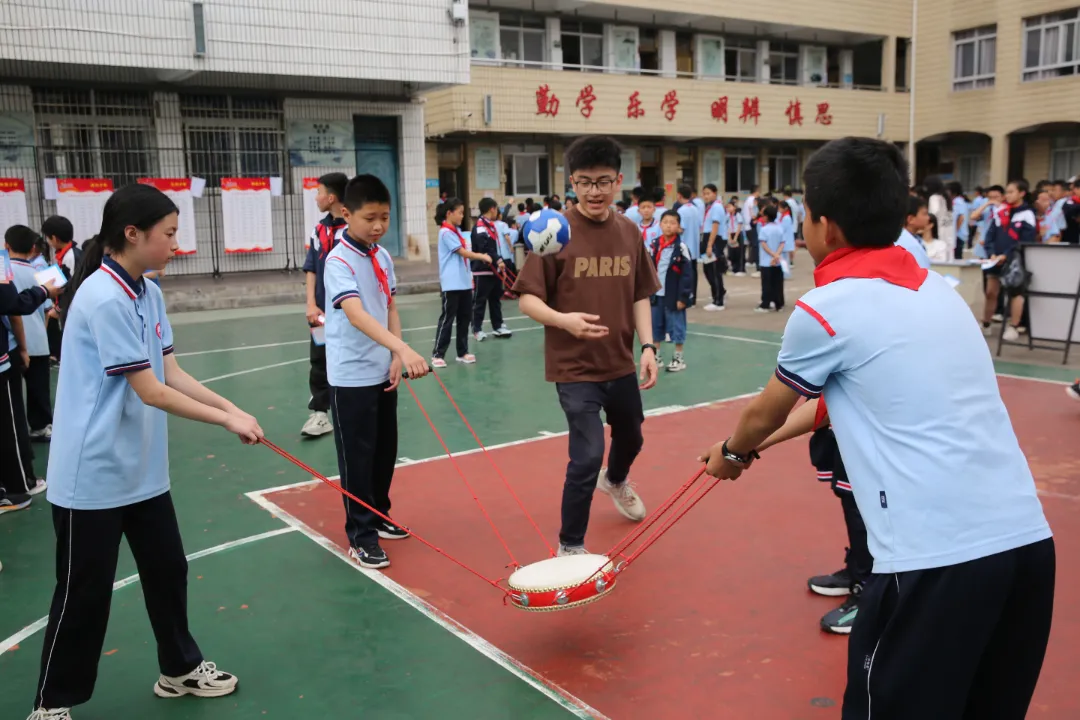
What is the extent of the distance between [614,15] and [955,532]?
26.8 meters

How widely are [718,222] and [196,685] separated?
1338 cm

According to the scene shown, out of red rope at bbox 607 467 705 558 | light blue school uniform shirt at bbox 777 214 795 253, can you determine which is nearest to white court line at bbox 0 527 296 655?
red rope at bbox 607 467 705 558

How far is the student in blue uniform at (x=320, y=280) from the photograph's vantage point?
636cm

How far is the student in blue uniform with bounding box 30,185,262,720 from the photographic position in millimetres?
3074

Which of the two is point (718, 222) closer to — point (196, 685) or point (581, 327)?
point (581, 327)

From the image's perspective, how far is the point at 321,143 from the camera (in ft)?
64.7

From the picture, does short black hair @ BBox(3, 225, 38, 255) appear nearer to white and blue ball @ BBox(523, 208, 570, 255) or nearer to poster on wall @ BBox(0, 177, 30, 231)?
white and blue ball @ BBox(523, 208, 570, 255)

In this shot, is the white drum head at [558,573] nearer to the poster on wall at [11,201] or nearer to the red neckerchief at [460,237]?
the red neckerchief at [460,237]

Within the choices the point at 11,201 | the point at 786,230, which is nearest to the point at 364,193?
the point at 786,230

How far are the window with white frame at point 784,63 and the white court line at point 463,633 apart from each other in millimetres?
29364

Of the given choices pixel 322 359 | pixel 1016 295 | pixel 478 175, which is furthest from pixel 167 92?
pixel 1016 295

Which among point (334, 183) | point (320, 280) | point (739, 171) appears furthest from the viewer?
point (739, 171)

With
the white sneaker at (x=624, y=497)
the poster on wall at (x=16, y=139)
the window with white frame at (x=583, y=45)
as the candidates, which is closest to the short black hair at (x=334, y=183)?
the white sneaker at (x=624, y=497)

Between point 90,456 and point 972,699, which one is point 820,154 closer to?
point 972,699
